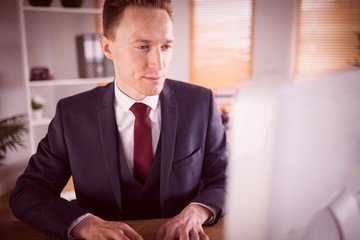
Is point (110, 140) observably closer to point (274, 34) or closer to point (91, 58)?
point (91, 58)

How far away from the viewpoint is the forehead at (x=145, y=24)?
1016mm

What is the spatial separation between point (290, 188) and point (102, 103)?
86 centimetres

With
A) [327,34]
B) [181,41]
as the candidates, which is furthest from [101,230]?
[327,34]

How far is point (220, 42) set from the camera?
3951mm

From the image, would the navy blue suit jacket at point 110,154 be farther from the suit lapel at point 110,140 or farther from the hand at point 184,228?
the hand at point 184,228

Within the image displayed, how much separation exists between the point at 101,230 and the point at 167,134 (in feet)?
1.32

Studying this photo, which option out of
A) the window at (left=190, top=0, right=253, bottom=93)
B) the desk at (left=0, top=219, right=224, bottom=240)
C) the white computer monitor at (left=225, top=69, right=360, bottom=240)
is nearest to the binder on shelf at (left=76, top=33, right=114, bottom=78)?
the window at (left=190, top=0, right=253, bottom=93)

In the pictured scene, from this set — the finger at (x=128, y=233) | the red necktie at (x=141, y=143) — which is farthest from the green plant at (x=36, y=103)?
the finger at (x=128, y=233)

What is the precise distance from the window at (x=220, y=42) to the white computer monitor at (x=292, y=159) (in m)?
3.52

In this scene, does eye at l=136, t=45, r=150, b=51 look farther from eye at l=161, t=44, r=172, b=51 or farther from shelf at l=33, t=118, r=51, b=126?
shelf at l=33, t=118, r=51, b=126

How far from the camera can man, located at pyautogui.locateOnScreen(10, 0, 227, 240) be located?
103cm

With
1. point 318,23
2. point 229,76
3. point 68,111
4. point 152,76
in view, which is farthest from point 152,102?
point 318,23

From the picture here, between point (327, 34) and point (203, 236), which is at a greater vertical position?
point (327, 34)

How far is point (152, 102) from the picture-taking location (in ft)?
3.75
